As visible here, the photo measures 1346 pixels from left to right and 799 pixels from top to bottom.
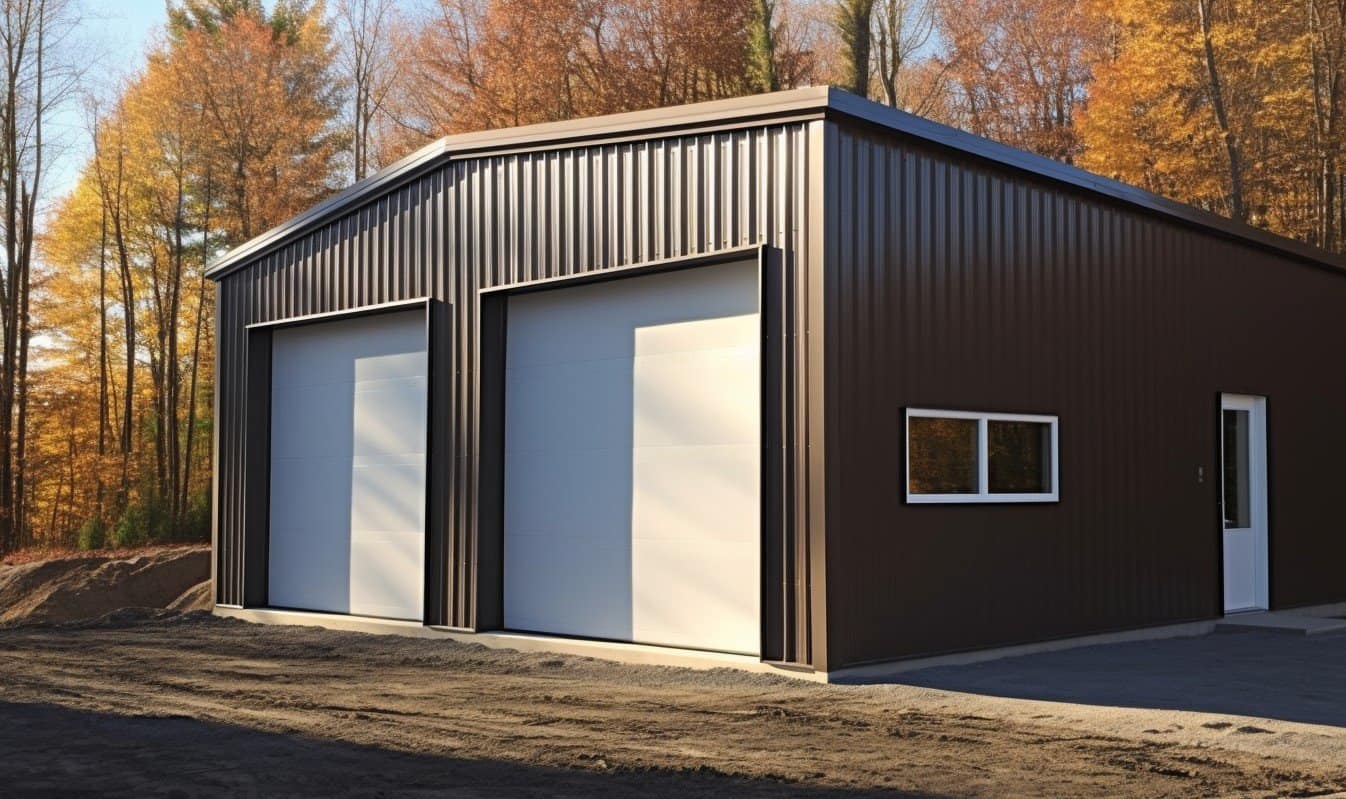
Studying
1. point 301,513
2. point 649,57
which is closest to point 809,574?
point 301,513

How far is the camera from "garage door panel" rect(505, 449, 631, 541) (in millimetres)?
11727

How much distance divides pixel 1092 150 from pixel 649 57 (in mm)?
10241

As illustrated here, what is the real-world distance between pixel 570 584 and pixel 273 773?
5557 mm

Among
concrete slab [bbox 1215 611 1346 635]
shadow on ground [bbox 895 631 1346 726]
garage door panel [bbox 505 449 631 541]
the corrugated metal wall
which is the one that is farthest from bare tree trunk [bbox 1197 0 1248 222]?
garage door panel [bbox 505 449 631 541]

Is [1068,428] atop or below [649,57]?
below

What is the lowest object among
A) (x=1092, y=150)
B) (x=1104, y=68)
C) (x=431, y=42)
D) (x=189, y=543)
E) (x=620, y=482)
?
(x=189, y=543)

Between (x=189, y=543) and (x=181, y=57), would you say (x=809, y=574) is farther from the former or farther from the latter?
(x=181, y=57)

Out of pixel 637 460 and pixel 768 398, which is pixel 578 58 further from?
pixel 768 398

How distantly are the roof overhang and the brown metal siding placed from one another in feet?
0.47

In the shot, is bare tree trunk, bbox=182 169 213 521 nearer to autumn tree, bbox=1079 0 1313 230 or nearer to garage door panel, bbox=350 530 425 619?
garage door panel, bbox=350 530 425 619

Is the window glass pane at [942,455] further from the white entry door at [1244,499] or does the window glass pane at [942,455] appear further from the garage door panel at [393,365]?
the garage door panel at [393,365]

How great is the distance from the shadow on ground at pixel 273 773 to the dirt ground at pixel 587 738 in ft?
0.07

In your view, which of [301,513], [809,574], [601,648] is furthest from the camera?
[301,513]

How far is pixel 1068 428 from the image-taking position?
39.6ft
